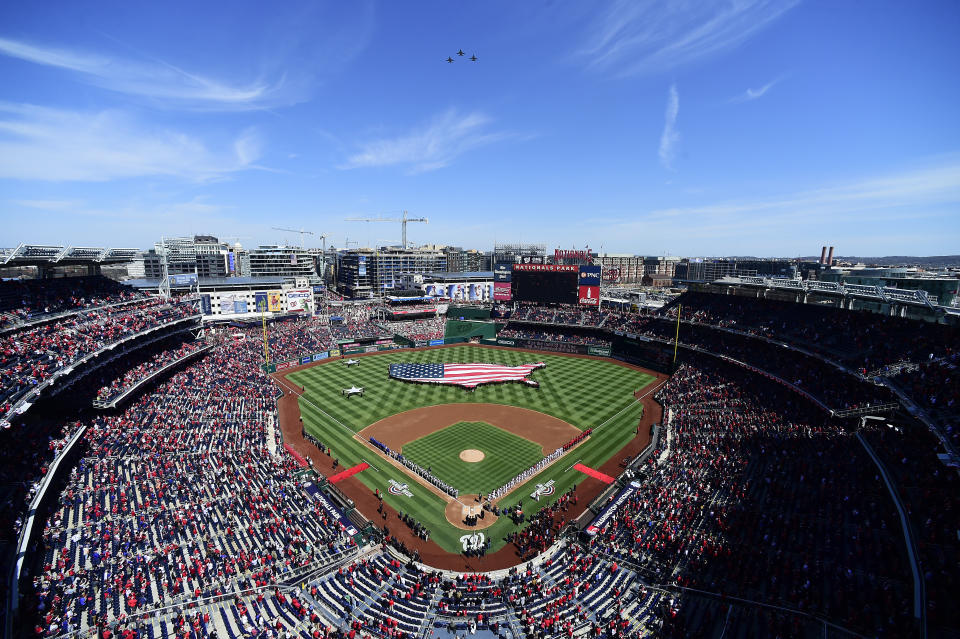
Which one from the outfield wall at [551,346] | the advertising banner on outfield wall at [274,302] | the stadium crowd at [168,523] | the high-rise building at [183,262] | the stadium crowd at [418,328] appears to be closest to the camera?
the stadium crowd at [168,523]

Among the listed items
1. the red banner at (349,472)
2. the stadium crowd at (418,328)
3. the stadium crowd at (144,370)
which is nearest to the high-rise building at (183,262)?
the stadium crowd at (418,328)

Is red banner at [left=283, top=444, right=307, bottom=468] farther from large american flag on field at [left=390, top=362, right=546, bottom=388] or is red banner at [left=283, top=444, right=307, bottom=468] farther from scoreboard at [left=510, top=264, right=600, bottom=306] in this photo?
scoreboard at [left=510, top=264, right=600, bottom=306]

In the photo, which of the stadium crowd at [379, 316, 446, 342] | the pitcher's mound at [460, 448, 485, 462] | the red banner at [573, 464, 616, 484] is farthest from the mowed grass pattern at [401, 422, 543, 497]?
the stadium crowd at [379, 316, 446, 342]

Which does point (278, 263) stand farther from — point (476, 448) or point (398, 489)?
point (398, 489)

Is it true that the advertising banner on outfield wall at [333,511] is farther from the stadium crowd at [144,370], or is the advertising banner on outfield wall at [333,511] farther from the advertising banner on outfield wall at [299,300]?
the advertising banner on outfield wall at [299,300]

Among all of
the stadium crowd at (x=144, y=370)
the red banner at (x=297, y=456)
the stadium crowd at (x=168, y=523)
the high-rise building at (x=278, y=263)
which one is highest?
the high-rise building at (x=278, y=263)

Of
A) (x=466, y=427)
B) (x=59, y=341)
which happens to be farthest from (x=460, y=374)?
(x=59, y=341)
